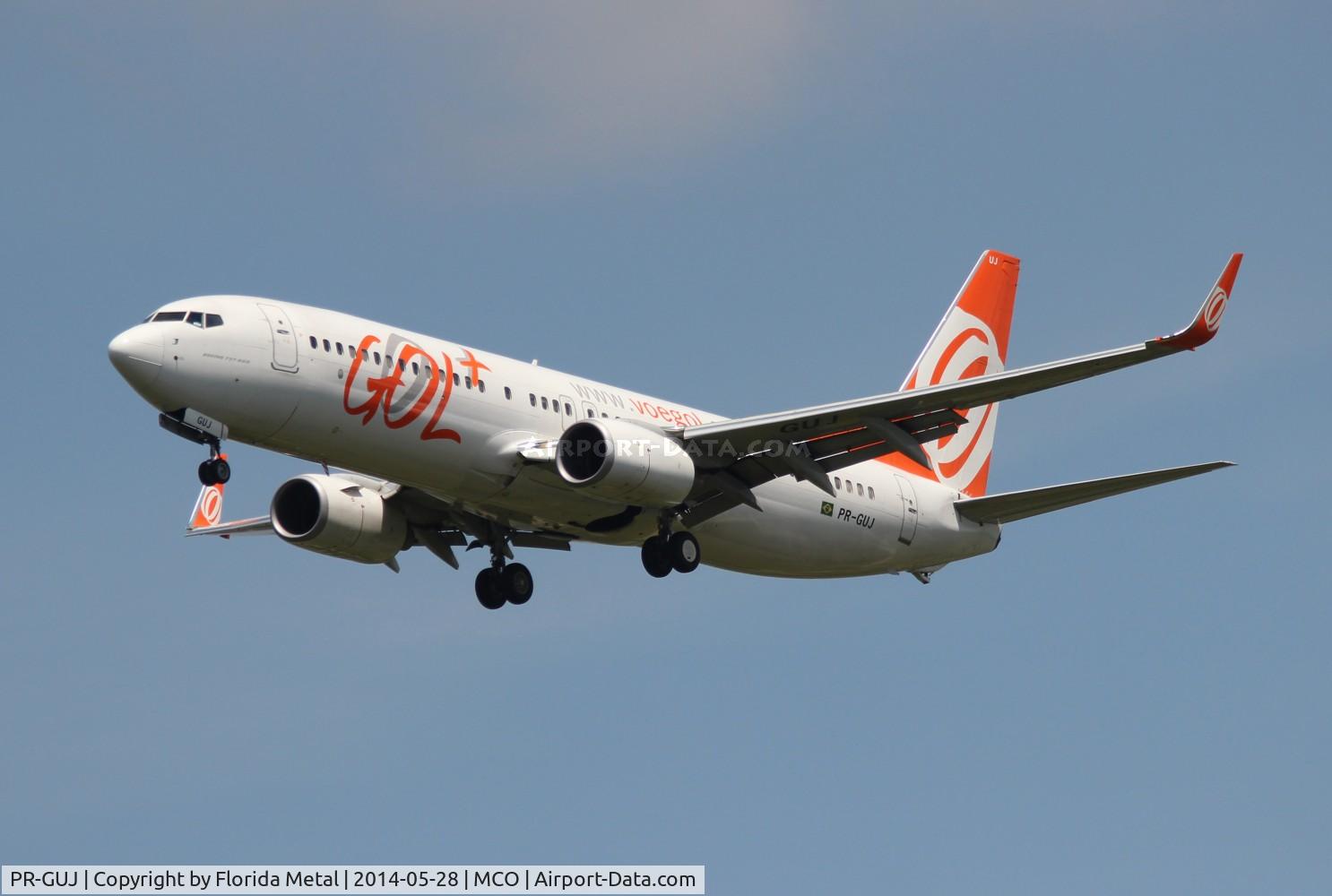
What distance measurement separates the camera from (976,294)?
49.6m

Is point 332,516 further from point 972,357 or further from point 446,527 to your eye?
point 972,357

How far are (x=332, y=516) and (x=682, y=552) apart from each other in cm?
753

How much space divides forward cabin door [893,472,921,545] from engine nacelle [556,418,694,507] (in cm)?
835

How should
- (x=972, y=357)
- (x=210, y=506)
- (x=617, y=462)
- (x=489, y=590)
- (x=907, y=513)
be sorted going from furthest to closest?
(x=972, y=357), (x=210, y=506), (x=907, y=513), (x=489, y=590), (x=617, y=462)

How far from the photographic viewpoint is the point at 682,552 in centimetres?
3756

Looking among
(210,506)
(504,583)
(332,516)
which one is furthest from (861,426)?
(210,506)

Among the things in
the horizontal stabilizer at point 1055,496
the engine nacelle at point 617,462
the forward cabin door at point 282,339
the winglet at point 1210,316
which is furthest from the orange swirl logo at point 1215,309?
the forward cabin door at point 282,339

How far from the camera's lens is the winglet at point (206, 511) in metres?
43.9

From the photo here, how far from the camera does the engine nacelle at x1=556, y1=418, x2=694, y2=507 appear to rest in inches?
1374

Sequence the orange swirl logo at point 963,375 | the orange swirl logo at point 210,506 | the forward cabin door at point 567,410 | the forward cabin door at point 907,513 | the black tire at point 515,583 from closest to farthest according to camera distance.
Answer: the forward cabin door at point 567,410, the black tire at point 515,583, the forward cabin door at point 907,513, the orange swirl logo at point 210,506, the orange swirl logo at point 963,375

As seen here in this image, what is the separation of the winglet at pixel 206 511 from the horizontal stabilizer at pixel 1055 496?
17.6m

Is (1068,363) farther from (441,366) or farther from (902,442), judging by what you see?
(441,366)

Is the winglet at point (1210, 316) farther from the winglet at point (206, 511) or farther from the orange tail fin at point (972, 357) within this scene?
the winglet at point (206, 511)

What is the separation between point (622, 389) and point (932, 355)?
39.9ft
